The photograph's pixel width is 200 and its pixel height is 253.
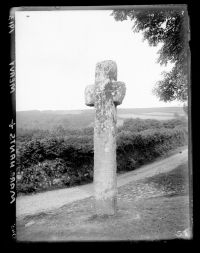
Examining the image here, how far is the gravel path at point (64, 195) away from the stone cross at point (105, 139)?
2.09 meters

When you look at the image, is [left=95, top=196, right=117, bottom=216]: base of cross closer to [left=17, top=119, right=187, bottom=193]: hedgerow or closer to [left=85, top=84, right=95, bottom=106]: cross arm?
[left=85, top=84, right=95, bottom=106]: cross arm

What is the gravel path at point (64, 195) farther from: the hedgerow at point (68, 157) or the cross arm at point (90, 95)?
the cross arm at point (90, 95)

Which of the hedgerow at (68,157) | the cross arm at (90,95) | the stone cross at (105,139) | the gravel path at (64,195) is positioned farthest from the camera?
the hedgerow at (68,157)

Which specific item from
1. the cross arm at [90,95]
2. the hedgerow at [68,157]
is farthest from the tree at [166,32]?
the cross arm at [90,95]

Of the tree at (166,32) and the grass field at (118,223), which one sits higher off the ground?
the tree at (166,32)

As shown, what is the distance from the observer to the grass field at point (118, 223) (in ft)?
17.2

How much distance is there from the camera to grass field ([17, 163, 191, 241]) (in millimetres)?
5246

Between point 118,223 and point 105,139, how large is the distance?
165cm

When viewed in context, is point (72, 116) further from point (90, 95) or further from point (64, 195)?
point (90, 95)

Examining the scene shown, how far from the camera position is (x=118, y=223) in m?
5.72

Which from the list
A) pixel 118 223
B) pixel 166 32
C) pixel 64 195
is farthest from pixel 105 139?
pixel 64 195

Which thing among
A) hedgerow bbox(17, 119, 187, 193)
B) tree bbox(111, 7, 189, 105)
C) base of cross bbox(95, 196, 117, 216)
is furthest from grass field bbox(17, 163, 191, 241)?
tree bbox(111, 7, 189, 105)

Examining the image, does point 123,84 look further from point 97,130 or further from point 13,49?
point 13,49
